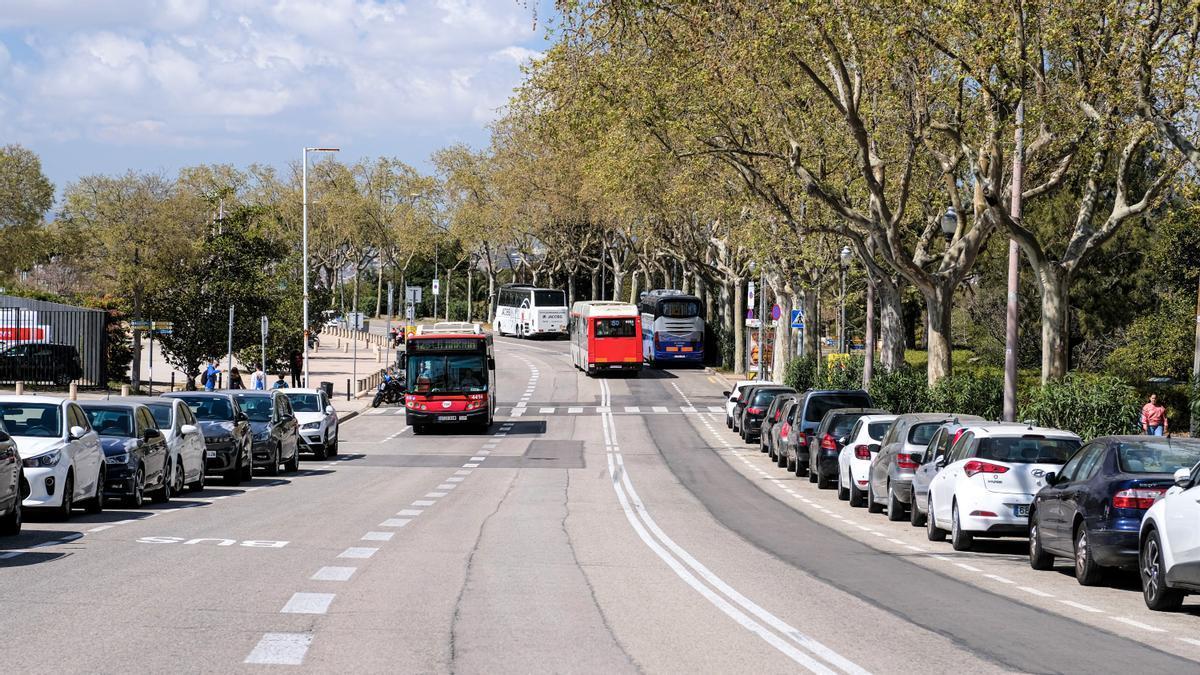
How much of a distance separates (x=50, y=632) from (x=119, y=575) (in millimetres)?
3356

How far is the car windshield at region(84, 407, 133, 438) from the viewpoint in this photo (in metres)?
21.8

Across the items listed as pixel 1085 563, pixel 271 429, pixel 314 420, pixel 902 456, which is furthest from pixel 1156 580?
pixel 314 420

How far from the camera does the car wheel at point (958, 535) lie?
1816cm

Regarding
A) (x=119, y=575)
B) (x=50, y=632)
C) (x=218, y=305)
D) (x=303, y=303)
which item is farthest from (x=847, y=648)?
(x=303, y=303)

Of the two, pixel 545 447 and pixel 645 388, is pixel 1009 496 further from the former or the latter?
pixel 645 388

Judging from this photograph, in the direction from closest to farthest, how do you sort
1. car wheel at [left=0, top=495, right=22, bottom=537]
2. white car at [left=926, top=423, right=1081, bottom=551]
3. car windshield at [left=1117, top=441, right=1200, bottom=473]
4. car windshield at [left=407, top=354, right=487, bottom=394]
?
car windshield at [left=1117, top=441, right=1200, bottom=473] → car wheel at [left=0, top=495, right=22, bottom=537] → white car at [left=926, top=423, right=1081, bottom=551] → car windshield at [left=407, top=354, right=487, bottom=394]

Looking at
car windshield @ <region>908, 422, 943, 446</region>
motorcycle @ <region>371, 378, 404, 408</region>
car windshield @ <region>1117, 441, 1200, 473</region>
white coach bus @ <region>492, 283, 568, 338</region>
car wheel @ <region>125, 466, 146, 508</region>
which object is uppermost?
white coach bus @ <region>492, 283, 568, 338</region>

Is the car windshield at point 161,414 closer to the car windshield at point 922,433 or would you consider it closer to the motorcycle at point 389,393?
the car windshield at point 922,433

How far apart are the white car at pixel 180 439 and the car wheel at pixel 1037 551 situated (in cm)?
1321

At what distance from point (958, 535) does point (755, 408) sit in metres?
26.3

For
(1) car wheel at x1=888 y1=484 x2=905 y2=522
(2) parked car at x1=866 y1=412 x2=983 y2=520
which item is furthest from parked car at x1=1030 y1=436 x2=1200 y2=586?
(1) car wheel at x1=888 y1=484 x2=905 y2=522

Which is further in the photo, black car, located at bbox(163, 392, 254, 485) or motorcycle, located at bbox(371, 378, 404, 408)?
motorcycle, located at bbox(371, 378, 404, 408)

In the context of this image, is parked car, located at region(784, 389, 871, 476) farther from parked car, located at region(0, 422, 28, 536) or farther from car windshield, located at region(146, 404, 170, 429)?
parked car, located at region(0, 422, 28, 536)

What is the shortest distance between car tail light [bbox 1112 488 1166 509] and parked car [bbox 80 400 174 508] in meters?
13.1
